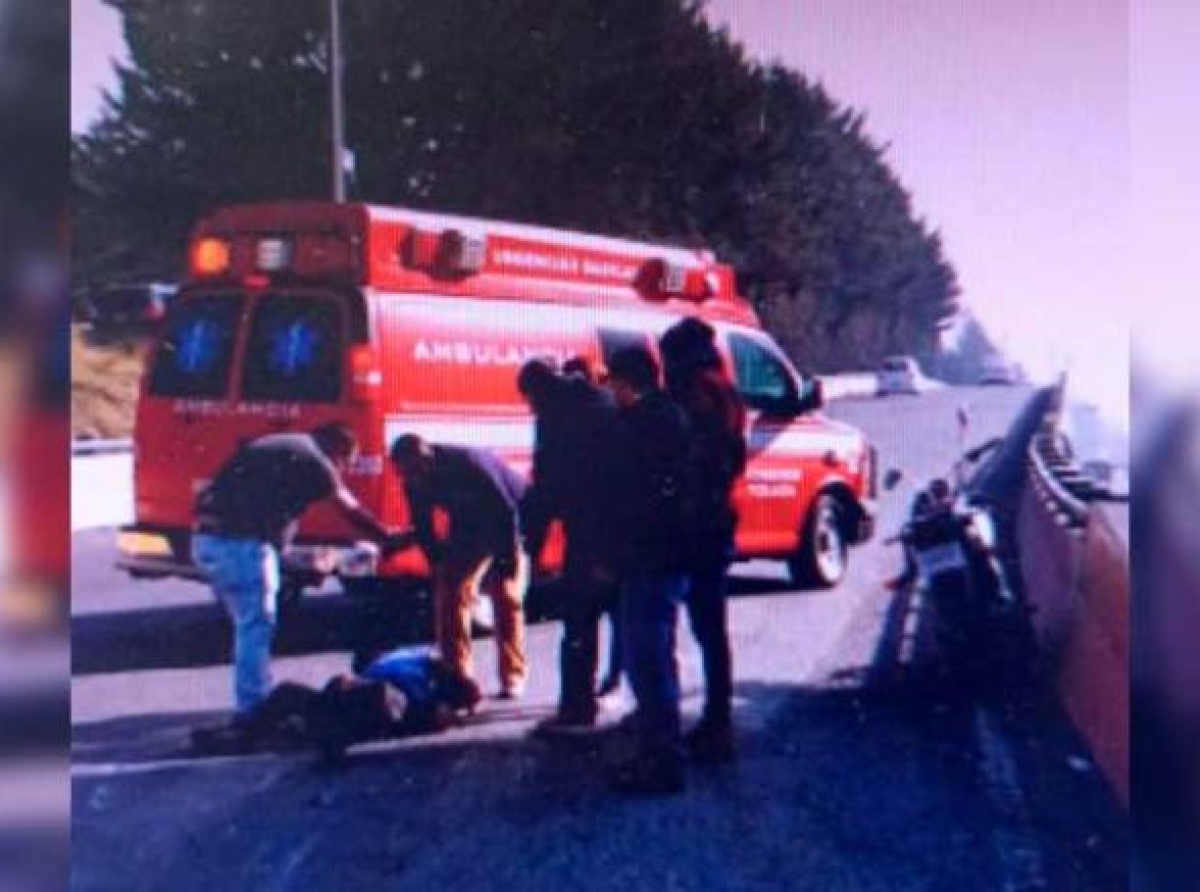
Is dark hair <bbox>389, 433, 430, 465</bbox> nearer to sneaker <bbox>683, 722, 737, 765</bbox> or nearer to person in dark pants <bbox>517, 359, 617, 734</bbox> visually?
person in dark pants <bbox>517, 359, 617, 734</bbox>

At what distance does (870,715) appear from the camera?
4258 mm

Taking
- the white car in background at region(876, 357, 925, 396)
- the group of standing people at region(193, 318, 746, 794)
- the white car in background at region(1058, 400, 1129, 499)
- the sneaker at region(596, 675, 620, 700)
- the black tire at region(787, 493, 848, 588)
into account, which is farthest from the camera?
the black tire at region(787, 493, 848, 588)

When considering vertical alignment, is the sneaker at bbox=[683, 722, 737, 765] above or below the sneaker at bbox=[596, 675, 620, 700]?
below

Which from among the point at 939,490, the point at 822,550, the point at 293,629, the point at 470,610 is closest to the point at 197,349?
the point at 293,629

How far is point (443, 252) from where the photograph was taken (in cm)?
462

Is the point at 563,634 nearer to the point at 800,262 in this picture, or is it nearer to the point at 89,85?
the point at 800,262

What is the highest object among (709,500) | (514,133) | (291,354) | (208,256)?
(514,133)

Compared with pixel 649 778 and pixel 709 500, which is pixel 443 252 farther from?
pixel 649 778

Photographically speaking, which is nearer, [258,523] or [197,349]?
[258,523]

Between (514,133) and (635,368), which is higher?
(514,133)

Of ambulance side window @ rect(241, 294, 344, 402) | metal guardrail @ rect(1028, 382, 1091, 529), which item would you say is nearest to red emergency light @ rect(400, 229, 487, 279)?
ambulance side window @ rect(241, 294, 344, 402)

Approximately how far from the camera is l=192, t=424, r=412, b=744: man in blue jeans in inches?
166

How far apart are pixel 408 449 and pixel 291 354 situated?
16.2 inches

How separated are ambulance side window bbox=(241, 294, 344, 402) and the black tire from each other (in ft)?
4.03
